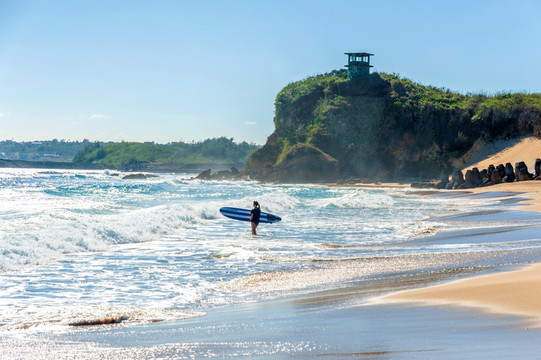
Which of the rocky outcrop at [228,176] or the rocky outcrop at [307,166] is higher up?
the rocky outcrop at [307,166]

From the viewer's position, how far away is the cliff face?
6612 centimetres

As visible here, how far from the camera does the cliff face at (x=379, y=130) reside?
2603 inches

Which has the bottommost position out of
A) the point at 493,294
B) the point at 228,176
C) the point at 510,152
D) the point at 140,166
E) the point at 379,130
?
the point at 493,294

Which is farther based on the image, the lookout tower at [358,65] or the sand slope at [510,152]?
the lookout tower at [358,65]

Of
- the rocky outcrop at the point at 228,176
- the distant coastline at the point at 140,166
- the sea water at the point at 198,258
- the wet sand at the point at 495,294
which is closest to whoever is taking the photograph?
the wet sand at the point at 495,294

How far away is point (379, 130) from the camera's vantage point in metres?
71.4

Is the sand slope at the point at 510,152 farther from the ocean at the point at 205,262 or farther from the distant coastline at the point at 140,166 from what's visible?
the distant coastline at the point at 140,166

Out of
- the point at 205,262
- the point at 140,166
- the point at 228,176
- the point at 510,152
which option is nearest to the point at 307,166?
the point at 228,176

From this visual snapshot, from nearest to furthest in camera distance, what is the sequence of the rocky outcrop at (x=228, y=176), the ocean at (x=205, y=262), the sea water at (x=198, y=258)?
the ocean at (x=205, y=262) → the sea water at (x=198, y=258) → the rocky outcrop at (x=228, y=176)

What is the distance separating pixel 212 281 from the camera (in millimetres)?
10375

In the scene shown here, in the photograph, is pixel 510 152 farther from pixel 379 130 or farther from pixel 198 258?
pixel 198 258

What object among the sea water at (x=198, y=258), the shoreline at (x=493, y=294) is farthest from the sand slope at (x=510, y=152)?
the shoreline at (x=493, y=294)

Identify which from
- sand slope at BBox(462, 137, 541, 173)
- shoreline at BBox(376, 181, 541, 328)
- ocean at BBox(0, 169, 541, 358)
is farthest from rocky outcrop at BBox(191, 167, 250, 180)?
shoreline at BBox(376, 181, 541, 328)

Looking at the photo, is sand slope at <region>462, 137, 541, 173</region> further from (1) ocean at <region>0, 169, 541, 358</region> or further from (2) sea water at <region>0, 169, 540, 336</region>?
(1) ocean at <region>0, 169, 541, 358</region>
